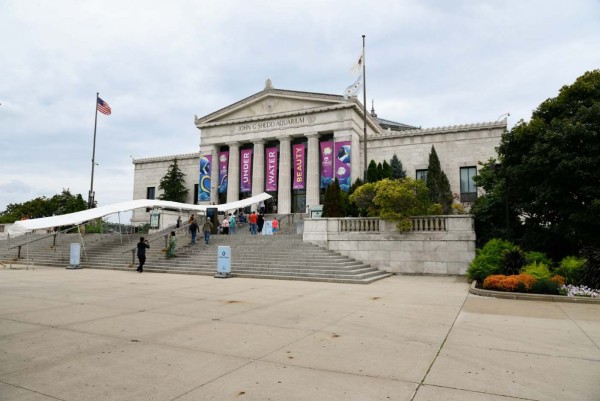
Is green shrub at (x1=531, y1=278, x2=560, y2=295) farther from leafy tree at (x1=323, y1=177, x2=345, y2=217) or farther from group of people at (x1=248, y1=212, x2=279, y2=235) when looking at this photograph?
group of people at (x1=248, y1=212, x2=279, y2=235)

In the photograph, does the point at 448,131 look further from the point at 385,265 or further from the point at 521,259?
the point at 521,259

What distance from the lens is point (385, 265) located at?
20.6m

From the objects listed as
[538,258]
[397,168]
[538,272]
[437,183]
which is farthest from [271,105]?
[538,272]

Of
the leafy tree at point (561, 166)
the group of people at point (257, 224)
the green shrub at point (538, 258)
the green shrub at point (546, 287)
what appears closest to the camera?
the green shrub at point (546, 287)

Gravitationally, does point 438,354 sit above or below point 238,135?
below

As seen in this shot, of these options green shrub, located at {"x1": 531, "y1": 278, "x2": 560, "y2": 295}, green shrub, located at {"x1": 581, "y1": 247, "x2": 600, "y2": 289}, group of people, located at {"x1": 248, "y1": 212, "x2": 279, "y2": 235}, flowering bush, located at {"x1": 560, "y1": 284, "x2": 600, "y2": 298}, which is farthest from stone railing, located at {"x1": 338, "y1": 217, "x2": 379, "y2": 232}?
flowering bush, located at {"x1": 560, "y1": 284, "x2": 600, "y2": 298}

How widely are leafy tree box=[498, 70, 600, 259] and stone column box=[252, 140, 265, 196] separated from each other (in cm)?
2785

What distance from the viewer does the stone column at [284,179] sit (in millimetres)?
41344

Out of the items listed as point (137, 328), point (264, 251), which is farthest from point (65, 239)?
point (137, 328)

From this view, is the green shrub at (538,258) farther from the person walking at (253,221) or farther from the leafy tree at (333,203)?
the person walking at (253,221)

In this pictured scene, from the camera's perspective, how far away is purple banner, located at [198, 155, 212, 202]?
149 ft

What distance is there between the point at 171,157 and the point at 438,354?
50.2 meters

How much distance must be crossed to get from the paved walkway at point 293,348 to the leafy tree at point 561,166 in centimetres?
652

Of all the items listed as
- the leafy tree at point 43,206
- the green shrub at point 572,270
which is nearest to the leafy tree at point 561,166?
the green shrub at point 572,270
